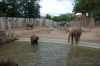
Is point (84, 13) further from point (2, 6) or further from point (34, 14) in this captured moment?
point (2, 6)

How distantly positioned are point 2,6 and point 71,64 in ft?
138

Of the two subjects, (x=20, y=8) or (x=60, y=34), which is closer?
(x=60, y=34)

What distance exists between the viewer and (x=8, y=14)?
56344mm

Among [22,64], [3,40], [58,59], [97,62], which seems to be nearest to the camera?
[22,64]

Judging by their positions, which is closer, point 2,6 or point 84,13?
point 2,6

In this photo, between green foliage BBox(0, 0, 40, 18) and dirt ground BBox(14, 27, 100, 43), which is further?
green foliage BBox(0, 0, 40, 18)

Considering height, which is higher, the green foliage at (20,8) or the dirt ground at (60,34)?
the green foliage at (20,8)

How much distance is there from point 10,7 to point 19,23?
5.59 metres

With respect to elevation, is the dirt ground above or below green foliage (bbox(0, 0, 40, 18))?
below

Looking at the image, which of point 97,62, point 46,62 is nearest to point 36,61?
point 46,62

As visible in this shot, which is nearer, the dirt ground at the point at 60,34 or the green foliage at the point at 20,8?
the dirt ground at the point at 60,34

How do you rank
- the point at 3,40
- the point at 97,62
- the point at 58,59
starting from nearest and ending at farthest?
the point at 97,62 → the point at 58,59 → the point at 3,40

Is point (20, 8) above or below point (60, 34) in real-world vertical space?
above

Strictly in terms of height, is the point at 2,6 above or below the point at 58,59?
above
